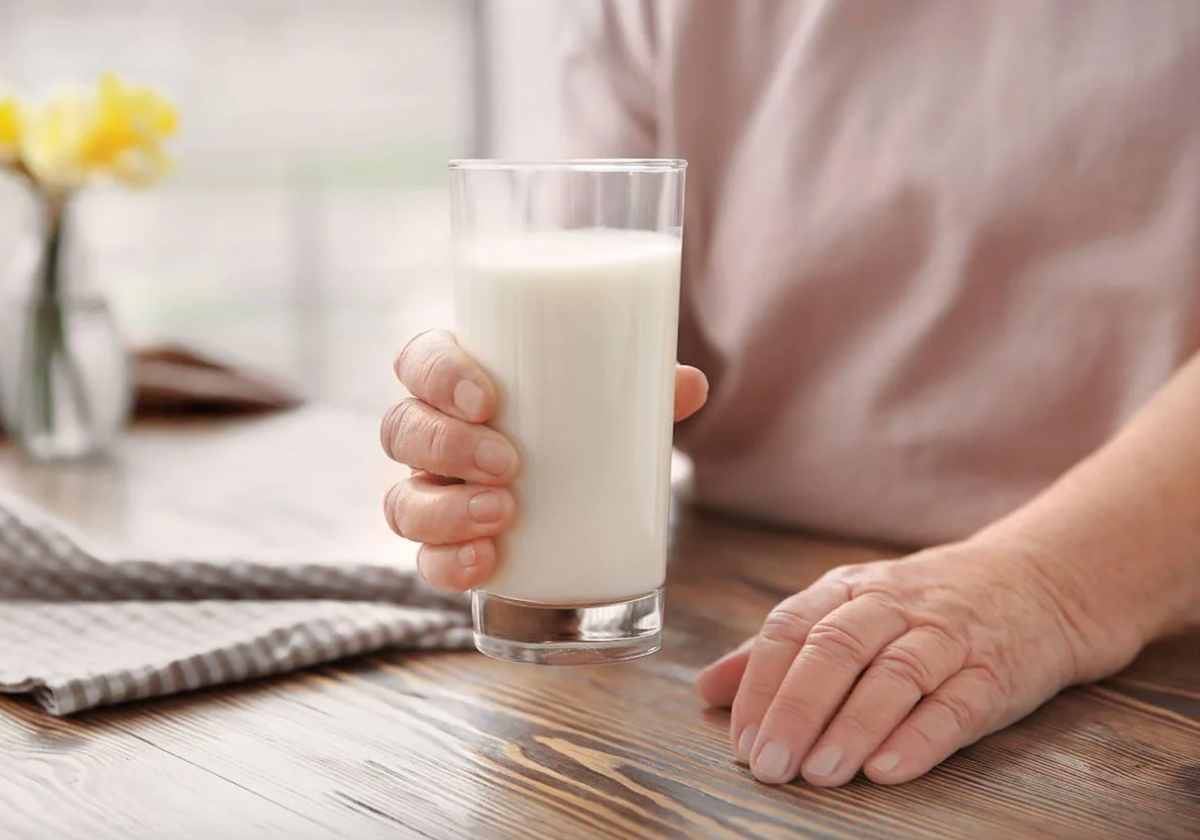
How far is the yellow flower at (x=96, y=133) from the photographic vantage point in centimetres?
156

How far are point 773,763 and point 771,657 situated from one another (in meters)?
0.07

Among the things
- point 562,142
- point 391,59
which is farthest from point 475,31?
point 562,142

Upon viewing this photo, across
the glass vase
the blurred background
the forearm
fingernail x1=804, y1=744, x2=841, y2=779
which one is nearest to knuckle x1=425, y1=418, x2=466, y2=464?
fingernail x1=804, y1=744, x2=841, y2=779

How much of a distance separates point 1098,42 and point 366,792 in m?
0.85

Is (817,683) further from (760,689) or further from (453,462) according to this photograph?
(453,462)

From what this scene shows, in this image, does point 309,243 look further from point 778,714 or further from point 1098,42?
point 778,714

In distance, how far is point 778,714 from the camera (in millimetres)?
728

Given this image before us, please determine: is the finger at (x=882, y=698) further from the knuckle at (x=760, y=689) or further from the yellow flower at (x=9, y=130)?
the yellow flower at (x=9, y=130)

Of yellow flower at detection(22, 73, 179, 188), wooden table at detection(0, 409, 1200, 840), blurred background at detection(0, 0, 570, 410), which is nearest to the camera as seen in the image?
wooden table at detection(0, 409, 1200, 840)

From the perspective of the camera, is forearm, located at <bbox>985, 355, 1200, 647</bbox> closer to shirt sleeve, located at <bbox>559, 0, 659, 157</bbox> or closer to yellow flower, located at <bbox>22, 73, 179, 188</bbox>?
shirt sleeve, located at <bbox>559, 0, 659, 157</bbox>

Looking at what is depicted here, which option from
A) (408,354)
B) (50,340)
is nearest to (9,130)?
(50,340)

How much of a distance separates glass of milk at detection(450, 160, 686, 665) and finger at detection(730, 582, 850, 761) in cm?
6

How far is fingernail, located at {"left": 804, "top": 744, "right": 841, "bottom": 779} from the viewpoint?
2.32ft

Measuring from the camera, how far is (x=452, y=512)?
2.48 feet
